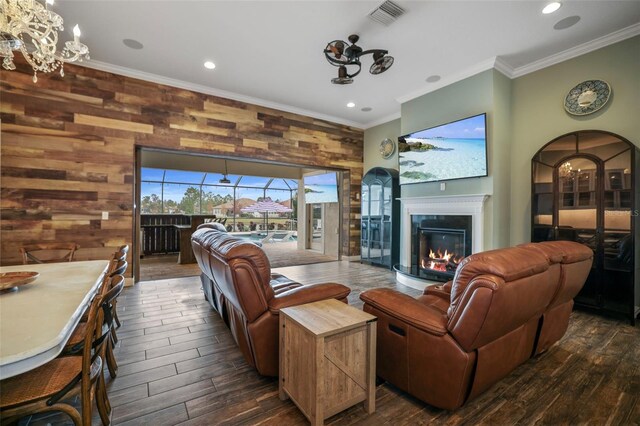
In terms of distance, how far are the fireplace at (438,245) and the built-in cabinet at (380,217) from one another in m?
0.86

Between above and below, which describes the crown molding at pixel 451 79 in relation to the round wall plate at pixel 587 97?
above

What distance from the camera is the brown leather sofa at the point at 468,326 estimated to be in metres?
1.44

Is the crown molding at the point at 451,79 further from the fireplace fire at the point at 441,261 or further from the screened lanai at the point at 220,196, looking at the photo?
the screened lanai at the point at 220,196

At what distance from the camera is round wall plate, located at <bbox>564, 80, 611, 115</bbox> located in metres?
3.45

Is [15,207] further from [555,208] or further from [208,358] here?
[555,208]

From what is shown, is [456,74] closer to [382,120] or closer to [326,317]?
[382,120]

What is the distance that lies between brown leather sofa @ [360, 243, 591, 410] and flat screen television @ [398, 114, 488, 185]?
2.54m

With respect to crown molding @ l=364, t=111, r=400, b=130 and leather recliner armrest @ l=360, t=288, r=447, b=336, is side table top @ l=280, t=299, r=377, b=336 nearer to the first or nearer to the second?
leather recliner armrest @ l=360, t=288, r=447, b=336

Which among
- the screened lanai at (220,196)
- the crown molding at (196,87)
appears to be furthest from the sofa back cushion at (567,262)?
the screened lanai at (220,196)

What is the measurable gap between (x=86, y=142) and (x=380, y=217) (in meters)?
5.40

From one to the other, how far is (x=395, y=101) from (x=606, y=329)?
4.57 meters

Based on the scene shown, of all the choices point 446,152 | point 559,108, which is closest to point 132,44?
point 446,152

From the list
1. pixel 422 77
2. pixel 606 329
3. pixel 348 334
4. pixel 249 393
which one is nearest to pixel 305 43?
pixel 422 77

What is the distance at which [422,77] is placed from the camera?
447cm
